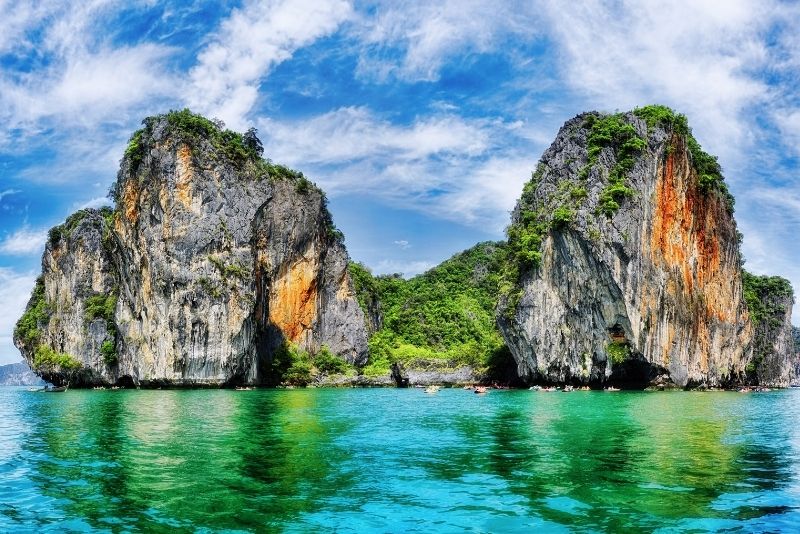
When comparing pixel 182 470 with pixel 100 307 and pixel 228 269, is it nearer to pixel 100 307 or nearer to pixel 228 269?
pixel 228 269

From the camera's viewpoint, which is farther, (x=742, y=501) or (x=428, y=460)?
(x=428, y=460)

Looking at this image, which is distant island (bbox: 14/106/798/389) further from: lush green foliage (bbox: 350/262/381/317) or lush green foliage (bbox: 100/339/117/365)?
lush green foliage (bbox: 350/262/381/317)

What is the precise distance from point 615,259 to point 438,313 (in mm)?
39909

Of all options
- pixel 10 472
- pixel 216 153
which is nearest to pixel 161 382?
pixel 216 153

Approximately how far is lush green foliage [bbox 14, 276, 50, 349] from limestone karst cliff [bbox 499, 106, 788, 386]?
49.3 metres

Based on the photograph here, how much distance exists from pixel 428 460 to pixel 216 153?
4774cm

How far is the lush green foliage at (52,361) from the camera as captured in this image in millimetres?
61062

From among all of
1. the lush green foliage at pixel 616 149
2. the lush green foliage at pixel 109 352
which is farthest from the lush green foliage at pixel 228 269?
the lush green foliage at pixel 616 149

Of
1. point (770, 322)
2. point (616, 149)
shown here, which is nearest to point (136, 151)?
point (616, 149)

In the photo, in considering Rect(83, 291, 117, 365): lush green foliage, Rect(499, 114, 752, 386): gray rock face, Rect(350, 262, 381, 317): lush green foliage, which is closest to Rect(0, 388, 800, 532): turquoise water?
Rect(499, 114, 752, 386): gray rock face

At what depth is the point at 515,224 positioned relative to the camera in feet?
188

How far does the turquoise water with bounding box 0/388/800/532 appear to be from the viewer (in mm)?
9781

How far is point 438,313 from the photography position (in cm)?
8581

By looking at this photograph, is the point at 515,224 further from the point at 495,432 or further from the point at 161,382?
the point at 495,432
